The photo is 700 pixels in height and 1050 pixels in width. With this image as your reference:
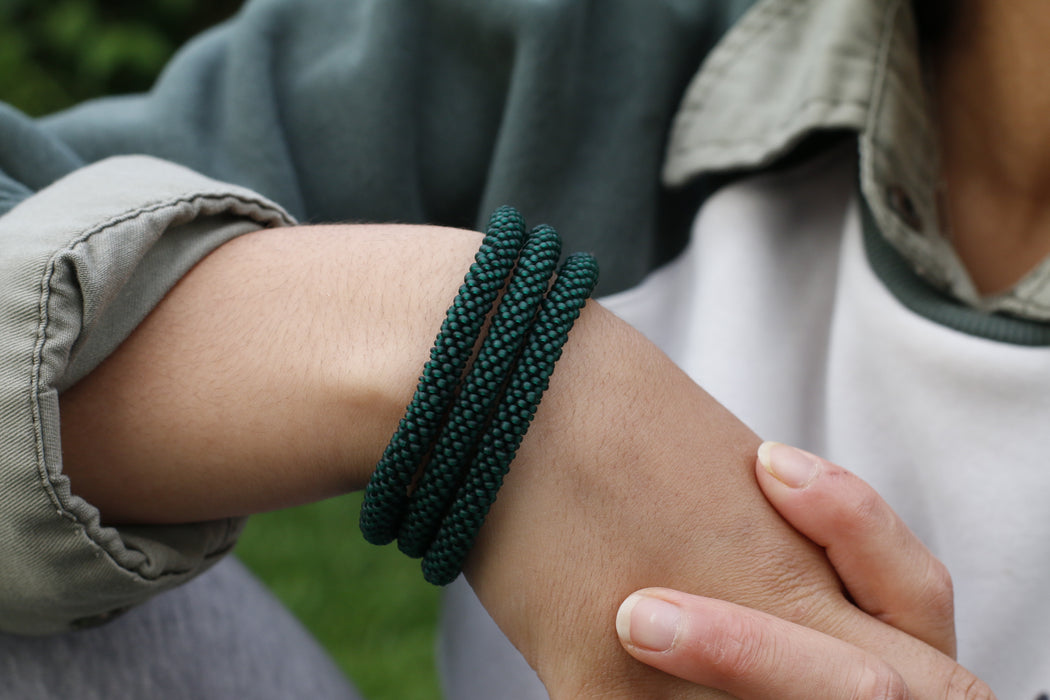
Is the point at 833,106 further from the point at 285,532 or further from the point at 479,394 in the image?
the point at 285,532

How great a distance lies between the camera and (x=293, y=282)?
80cm

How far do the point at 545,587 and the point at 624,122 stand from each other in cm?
70

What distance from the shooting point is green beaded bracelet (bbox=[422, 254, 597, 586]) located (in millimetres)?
695

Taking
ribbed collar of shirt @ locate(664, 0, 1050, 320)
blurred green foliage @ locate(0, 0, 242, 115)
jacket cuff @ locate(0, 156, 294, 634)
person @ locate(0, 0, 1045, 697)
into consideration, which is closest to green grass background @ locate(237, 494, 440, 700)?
person @ locate(0, 0, 1045, 697)

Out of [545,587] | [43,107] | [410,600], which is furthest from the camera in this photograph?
[43,107]

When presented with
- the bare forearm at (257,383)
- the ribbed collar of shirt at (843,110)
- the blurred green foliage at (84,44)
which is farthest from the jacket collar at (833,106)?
the blurred green foliage at (84,44)

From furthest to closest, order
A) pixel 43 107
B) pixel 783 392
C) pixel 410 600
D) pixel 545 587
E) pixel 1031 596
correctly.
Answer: pixel 43 107 < pixel 410 600 < pixel 783 392 < pixel 1031 596 < pixel 545 587

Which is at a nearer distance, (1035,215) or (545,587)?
(545,587)

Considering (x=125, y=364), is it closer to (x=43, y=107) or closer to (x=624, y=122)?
(x=624, y=122)

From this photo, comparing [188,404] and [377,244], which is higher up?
[377,244]

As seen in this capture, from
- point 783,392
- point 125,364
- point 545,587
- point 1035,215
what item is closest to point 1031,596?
point 783,392

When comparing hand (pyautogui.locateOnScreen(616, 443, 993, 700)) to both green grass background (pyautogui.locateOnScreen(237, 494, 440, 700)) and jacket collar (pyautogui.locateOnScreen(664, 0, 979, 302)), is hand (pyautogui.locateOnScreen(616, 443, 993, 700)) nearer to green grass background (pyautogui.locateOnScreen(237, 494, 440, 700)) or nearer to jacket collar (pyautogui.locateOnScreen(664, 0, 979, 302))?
jacket collar (pyautogui.locateOnScreen(664, 0, 979, 302))

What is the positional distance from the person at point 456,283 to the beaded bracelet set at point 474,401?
41 mm

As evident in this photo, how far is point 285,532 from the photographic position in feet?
8.09
